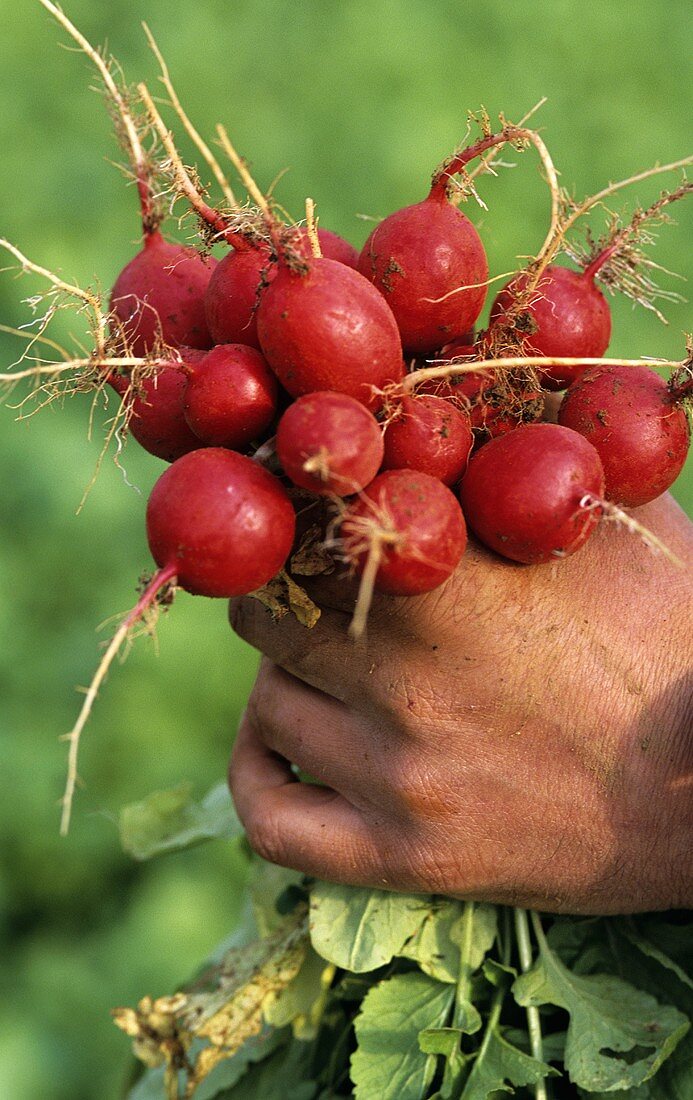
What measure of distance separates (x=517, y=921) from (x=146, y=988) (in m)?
1.83

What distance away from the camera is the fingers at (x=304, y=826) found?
167 cm

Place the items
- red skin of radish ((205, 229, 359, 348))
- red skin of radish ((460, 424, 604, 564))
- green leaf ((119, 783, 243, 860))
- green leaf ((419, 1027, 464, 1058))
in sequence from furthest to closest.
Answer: green leaf ((119, 783, 243, 860)) < green leaf ((419, 1027, 464, 1058)) < red skin of radish ((205, 229, 359, 348)) < red skin of radish ((460, 424, 604, 564))

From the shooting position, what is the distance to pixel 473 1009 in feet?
5.58

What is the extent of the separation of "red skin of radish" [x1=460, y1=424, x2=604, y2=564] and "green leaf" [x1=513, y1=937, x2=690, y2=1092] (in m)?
0.76

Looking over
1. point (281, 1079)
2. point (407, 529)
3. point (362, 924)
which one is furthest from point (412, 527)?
point (281, 1079)

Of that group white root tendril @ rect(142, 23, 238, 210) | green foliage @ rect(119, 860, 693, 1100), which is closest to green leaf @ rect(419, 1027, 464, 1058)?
green foliage @ rect(119, 860, 693, 1100)

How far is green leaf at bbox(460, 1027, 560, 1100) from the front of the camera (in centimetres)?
161

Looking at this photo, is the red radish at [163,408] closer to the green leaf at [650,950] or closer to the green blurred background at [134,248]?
the green leaf at [650,950]

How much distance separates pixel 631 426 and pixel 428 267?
0.33 metres

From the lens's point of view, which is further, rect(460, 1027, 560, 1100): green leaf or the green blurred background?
the green blurred background

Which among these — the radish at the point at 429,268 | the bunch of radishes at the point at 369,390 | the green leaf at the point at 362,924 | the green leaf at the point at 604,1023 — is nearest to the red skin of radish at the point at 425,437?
the bunch of radishes at the point at 369,390

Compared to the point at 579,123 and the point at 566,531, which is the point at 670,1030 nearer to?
the point at 566,531

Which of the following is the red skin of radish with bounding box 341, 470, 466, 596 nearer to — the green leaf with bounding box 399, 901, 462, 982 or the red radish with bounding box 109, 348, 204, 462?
the red radish with bounding box 109, 348, 204, 462

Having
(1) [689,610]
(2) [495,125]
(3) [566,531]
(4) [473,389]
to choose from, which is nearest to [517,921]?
(1) [689,610]
